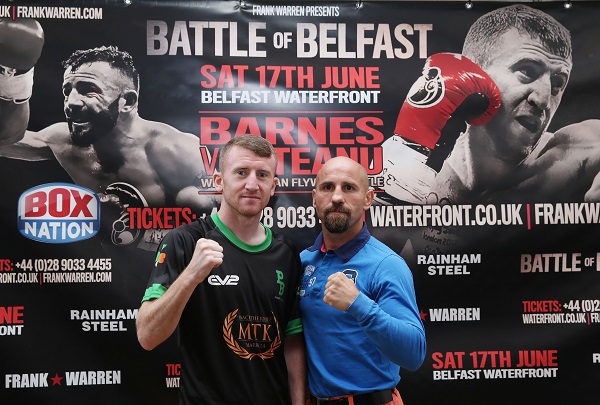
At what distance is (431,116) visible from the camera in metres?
2.85

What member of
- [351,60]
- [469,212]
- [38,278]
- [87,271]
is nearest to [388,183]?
[469,212]

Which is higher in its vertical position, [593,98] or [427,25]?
Answer: [427,25]

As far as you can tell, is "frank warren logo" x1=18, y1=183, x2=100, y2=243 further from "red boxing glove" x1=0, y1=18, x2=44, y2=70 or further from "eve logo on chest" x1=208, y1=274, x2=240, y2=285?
"eve logo on chest" x1=208, y1=274, x2=240, y2=285

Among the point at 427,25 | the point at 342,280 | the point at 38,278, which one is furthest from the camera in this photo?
the point at 427,25

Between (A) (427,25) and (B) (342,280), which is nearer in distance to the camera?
(B) (342,280)

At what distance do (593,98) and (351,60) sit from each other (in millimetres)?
1217

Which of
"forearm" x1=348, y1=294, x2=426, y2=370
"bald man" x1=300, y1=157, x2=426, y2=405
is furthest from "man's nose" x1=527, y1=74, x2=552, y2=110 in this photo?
"forearm" x1=348, y1=294, x2=426, y2=370

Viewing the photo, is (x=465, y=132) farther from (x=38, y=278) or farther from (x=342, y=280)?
(x=38, y=278)

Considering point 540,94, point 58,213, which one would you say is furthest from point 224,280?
point 540,94

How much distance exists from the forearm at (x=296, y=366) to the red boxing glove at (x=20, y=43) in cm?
180

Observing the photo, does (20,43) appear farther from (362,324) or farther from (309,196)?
(362,324)

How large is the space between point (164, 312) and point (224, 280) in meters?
0.25

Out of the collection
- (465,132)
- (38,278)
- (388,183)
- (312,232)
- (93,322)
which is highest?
(465,132)

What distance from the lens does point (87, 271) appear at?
2.73 metres
